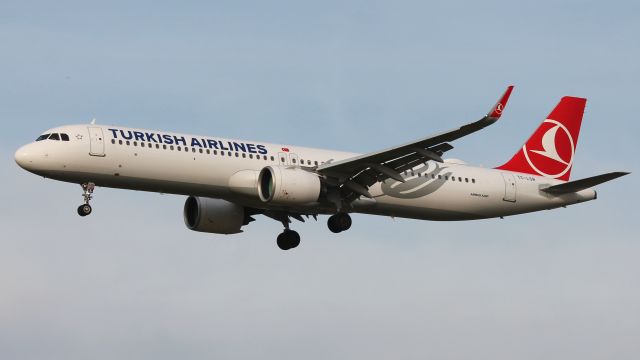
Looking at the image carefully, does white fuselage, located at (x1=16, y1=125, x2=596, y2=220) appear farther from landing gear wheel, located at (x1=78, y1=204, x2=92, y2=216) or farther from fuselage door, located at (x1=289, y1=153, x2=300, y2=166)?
landing gear wheel, located at (x1=78, y1=204, x2=92, y2=216)

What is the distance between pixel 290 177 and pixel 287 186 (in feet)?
1.40

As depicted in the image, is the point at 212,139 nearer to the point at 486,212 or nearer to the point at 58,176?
the point at 58,176

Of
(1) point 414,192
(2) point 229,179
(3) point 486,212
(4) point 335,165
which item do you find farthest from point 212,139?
(3) point 486,212

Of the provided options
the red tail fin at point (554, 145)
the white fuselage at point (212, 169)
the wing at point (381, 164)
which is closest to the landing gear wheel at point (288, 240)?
the white fuselage at point (212, 169)

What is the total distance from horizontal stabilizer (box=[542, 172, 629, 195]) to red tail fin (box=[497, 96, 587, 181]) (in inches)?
76.1

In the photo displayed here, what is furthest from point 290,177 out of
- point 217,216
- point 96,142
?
point 96,142

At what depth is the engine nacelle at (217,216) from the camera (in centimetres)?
5322

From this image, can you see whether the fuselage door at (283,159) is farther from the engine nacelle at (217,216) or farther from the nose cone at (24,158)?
the nose cone at (24,158)

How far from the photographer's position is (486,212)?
54094 mm

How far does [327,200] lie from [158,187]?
21.7ft

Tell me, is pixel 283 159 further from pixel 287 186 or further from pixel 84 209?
pixel 84 209

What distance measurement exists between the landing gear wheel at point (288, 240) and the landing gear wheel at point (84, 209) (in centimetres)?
1018

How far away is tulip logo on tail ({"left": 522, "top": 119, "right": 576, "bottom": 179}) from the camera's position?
187 ft

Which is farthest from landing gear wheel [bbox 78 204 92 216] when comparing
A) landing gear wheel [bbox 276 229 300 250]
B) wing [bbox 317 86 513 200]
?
landing gear wheel [bbox 276 229 300 250]
